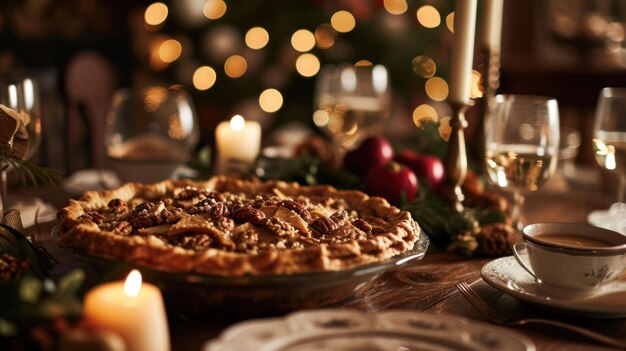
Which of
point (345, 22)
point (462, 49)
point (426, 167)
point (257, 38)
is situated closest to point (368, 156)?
point (426, 167)

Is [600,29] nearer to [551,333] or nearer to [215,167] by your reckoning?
[215,167]

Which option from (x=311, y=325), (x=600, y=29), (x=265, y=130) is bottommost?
(x=265, y=130)

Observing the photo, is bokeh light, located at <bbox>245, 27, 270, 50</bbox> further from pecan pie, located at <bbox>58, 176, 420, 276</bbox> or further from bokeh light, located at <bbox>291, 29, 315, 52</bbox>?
pecan pie, located at <bbox>58, 176, 420, 276</bbox>

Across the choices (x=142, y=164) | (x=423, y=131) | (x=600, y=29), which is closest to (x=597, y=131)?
(x=423, y=131)

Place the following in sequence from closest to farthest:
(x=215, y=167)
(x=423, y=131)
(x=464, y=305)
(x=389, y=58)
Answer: (x=464, y=305) → (x=215, y=167) → (x=423, y=131) → (x=389, y=58)

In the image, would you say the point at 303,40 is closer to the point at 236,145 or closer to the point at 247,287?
the point at 236,145

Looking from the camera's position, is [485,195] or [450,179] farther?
[485,195]
